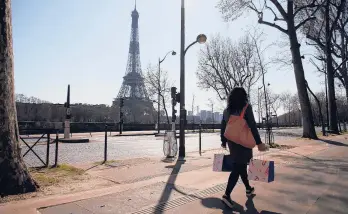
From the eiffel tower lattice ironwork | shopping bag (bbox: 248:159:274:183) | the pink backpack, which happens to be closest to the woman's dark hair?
the pink backpack

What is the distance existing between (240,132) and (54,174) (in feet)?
15.8

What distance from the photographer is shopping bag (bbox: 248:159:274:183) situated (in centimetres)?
508

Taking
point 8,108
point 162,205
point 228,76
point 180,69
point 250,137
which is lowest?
point 162,205

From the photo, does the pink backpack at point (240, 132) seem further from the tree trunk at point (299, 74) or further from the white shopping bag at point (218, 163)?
the tree trunk at point (299, 74)

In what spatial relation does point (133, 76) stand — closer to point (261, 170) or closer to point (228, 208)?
point (261, 170)

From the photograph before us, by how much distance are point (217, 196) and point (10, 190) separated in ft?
11.7

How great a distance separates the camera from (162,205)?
16.1 ft

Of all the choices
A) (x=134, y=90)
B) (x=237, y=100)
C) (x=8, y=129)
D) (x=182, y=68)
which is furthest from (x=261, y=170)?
(x=134, y=90)

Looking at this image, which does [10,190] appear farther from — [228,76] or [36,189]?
[228,76]

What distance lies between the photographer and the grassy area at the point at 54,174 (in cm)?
637

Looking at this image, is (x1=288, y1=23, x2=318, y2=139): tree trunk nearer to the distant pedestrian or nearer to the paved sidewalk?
the paved sidewalk

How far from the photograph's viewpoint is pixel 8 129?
5449mm

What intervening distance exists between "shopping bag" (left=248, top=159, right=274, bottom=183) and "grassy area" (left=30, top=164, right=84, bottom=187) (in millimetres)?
3949

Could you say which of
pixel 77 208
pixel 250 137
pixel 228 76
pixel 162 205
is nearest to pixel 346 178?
pixel 250 137
